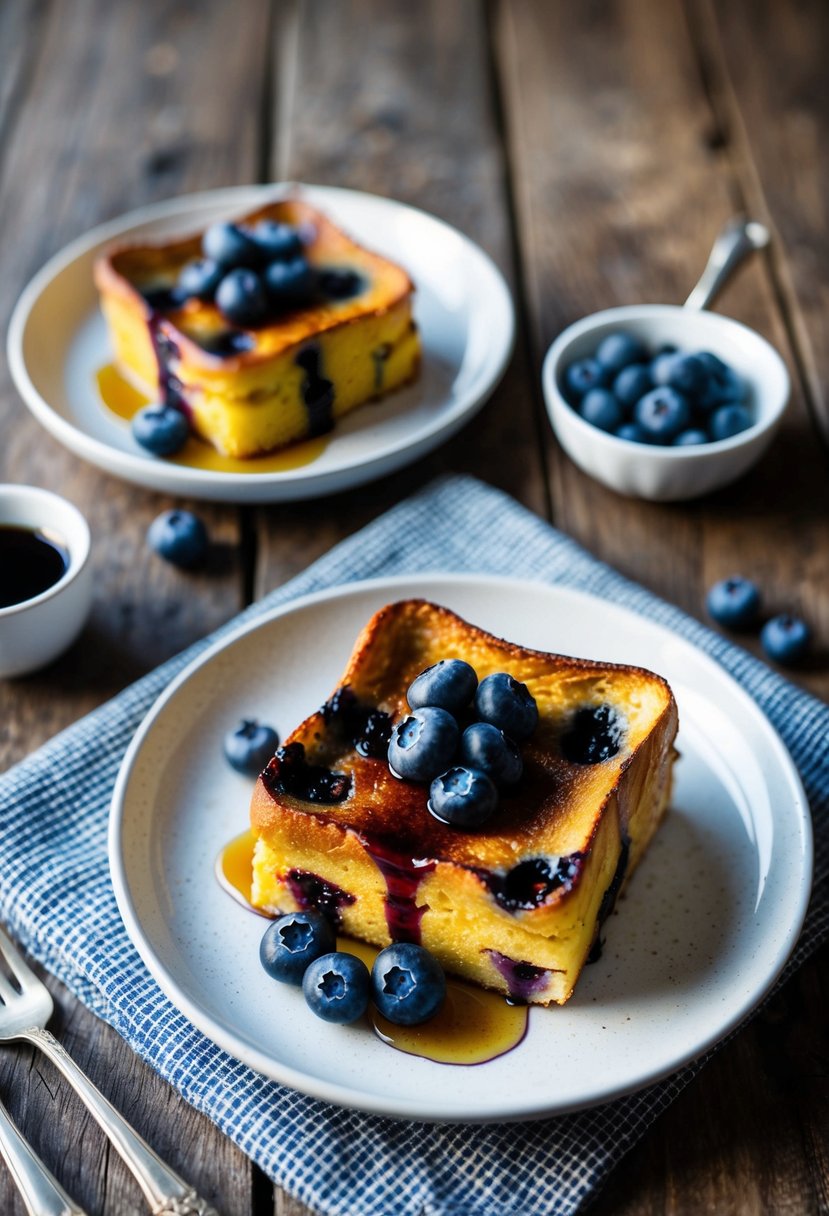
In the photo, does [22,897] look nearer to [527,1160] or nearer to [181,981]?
[181,981]

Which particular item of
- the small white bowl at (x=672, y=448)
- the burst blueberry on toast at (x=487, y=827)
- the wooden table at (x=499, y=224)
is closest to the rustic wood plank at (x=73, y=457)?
the wooden table at (x=499, y=224)

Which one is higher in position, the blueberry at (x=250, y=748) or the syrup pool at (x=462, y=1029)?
the blueberry at (x=250, y=748)

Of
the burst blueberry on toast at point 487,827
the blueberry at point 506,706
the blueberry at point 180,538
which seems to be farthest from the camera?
the blueberry at point 180,538

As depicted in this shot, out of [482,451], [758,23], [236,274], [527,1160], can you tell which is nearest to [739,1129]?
[527,1160]

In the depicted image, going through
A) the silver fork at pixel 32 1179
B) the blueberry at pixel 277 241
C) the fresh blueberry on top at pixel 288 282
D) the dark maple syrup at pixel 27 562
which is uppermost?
the blueberry at pixel 277 241

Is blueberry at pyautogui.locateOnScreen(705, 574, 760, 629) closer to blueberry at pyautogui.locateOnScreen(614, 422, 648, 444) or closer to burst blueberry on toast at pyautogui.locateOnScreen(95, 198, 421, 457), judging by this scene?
blueberry at pyautogui.locateOnScreen(614, 422, 648, 444)

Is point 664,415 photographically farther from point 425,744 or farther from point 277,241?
point 425,744

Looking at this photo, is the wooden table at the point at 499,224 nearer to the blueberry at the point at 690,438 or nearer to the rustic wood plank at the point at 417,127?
the rustic wood plank at the point at 417,127

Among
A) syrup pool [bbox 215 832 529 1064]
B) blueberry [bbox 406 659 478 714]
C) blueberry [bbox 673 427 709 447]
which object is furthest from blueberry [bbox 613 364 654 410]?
syrup pool [bbox 215 832 529 1064]
